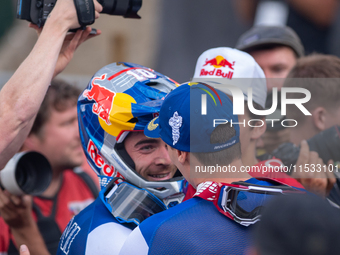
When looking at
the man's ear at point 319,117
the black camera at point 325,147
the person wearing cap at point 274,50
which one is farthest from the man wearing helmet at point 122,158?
the person wearing cap at point 274,50

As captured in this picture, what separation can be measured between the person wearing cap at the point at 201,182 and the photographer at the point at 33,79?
57 centimetres

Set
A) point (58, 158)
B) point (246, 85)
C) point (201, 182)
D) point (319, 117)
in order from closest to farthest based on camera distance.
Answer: point (201, 182)
point (246, 85)
point (319, 117)
point (58, 158)

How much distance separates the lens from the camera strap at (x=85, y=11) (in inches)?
75.9

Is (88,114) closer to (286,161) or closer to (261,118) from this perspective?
(261,118)

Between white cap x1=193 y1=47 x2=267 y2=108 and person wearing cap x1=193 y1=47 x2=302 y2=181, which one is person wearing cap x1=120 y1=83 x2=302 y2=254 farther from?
white cap x1=193 y1=47 x2=267 y2=108

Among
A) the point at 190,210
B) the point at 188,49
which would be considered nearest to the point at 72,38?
the point at 190,210

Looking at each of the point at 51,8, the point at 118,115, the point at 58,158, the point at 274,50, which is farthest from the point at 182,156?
the point at 274,50

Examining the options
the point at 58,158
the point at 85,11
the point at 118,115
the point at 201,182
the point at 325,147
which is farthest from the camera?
the point at 58,158

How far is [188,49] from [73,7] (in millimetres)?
5785

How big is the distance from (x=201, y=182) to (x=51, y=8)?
3.90ft

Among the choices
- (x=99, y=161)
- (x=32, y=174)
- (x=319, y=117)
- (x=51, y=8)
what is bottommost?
(x=32, y=174)

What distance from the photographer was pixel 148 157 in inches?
75.2

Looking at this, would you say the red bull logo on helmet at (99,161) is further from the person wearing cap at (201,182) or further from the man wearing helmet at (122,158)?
the person wearing cap at (201,182)

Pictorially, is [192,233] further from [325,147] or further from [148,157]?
[325,147]
